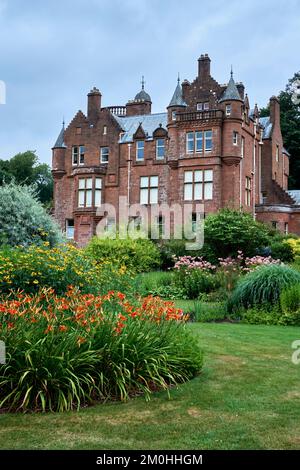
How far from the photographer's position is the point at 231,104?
34.0 meters

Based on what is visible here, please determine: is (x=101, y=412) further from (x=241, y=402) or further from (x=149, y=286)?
(x=149, y=286)

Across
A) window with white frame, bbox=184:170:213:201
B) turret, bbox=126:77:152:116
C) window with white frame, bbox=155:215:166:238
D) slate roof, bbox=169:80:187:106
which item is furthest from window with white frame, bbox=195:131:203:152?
turret, bbox=126:77:152:116

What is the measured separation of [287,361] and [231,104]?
93.1ft

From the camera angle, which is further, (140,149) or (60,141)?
(60,141)

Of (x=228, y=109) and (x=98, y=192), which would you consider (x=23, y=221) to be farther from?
(x=98, y=192)

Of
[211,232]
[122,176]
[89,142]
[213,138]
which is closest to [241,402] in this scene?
[211,232]

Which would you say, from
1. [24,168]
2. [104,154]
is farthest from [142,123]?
[24,168]

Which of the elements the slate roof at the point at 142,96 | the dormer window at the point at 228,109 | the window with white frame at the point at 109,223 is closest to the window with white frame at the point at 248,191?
the dormer window at the point at 228,109

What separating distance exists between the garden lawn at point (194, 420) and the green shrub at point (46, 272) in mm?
4599

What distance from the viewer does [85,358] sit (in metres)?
5.76

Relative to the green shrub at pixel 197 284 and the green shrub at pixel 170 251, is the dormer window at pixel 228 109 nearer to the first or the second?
the green shrub at pixel 170 251

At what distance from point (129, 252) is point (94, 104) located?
1742cm

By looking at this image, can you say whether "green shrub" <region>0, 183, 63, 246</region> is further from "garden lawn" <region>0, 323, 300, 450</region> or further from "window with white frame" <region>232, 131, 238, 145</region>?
"window with white frame" <region>232, 131, 238, 145</region>
